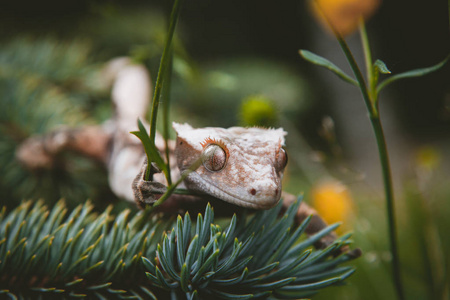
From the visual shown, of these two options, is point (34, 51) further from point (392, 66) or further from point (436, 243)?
point (436, 243)

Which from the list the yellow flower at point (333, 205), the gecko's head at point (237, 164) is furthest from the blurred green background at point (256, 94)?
the gecko's head at point (237, 164)

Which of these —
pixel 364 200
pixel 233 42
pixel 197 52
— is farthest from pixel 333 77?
pixel 364 200

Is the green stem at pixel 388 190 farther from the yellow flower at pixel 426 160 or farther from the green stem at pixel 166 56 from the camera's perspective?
the yellow flower at pixel 426 160

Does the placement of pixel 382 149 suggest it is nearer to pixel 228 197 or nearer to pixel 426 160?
pixel 228 197

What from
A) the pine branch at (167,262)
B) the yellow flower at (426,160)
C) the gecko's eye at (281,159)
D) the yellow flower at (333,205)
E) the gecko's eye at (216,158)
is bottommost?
the pine branch at (167,262)

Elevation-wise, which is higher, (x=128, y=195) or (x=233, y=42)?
(x=233, y=42)

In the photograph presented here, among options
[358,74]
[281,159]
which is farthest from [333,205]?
[358,74]

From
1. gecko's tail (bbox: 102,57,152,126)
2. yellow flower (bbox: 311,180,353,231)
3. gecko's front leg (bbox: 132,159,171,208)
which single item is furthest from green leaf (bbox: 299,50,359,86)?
gecko's tail (bbox: 102,57,152,126)
